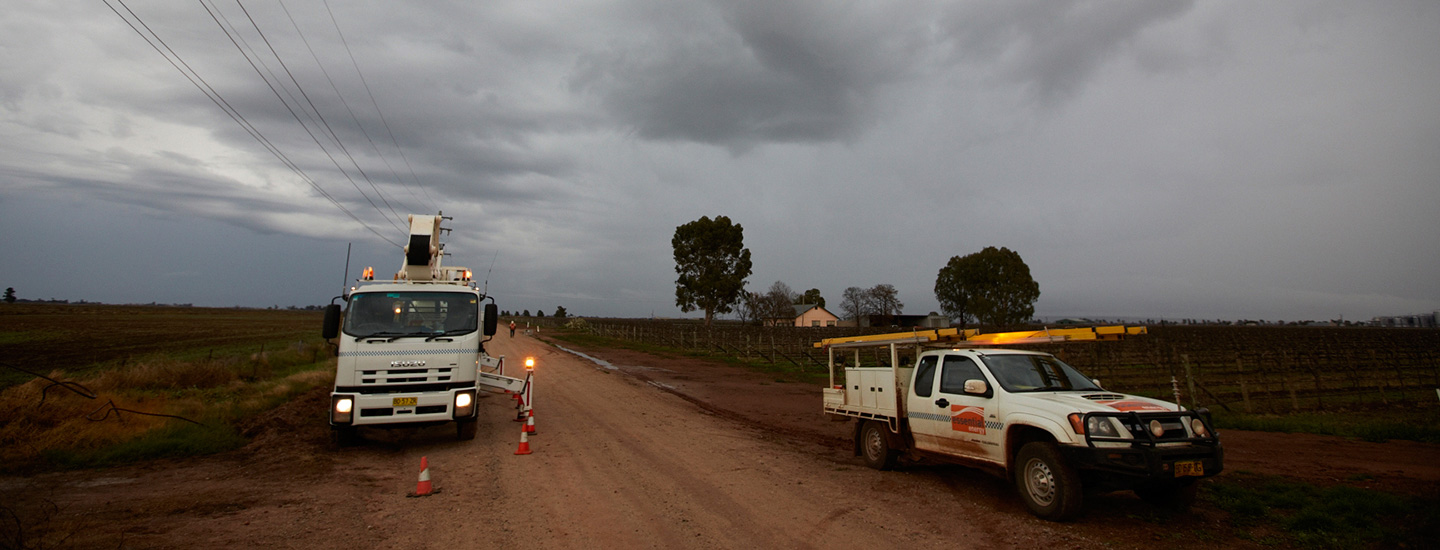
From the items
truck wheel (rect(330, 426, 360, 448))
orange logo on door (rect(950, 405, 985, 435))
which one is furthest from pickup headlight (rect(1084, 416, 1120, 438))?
truck wheel (rect(330, 426, 360, 448))

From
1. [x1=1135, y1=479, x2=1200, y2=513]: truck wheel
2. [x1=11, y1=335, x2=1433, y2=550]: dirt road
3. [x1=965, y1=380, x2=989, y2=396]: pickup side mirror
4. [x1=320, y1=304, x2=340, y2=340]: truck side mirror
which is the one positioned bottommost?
[x1=11, y1=335, x2=1433, y2=550]: dirt road

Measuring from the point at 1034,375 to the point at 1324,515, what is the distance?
2.69m

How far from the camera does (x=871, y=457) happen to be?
27.7ft

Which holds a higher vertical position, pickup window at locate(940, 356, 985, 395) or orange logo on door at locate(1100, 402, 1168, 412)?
pickup window at locate(940, 356, 985, 395)

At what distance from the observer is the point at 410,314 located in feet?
31.7

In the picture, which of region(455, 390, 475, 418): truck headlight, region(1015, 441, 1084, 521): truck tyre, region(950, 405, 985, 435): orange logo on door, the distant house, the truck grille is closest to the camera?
region(1015, 441, 1084, 521): truck tyre

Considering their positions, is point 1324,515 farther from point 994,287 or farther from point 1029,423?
point 994,287

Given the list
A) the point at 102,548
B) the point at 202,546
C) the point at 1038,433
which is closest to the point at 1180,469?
the point at 1038,433

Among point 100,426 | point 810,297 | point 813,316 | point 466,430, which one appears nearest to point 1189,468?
point 466,430

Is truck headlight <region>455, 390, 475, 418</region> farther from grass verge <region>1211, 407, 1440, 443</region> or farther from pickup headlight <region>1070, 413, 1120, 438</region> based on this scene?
grass verge <region>1211, 407, 1440, 443</region>

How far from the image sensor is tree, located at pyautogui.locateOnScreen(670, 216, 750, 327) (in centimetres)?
5844

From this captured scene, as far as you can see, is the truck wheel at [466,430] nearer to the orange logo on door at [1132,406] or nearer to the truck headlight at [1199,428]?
the orange logo on door at [1132,406]

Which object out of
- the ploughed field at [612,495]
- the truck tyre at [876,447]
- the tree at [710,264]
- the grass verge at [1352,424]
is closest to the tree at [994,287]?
the tree at [710,264]

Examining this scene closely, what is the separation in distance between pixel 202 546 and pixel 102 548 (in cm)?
68
